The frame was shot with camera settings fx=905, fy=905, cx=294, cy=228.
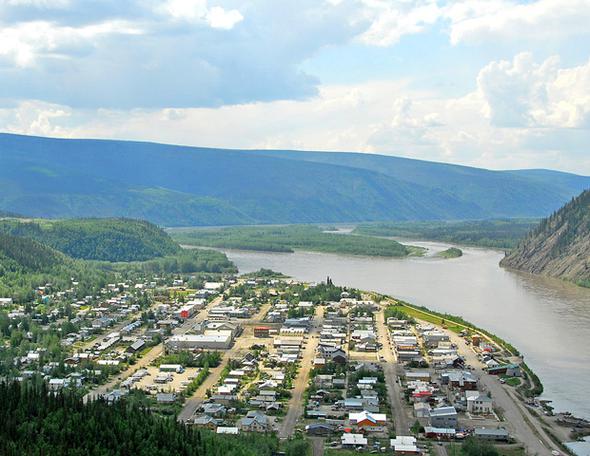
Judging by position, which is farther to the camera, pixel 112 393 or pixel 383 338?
pixel 383 338

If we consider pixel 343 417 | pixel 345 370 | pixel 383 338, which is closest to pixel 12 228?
pixel 383 338

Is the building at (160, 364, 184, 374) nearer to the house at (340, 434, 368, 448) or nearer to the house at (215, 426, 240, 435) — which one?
the house at (215, 426, 240, 435)

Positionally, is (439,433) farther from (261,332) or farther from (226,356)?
(261,332)

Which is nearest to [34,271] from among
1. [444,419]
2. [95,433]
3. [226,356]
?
[226,356]

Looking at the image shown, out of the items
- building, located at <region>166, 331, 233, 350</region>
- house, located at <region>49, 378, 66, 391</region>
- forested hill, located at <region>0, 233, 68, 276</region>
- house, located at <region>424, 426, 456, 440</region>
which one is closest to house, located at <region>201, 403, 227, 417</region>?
house, located at <region>49, 378, 66, 391</region>

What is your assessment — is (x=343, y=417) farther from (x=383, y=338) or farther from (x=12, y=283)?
(x=12, y=283)
